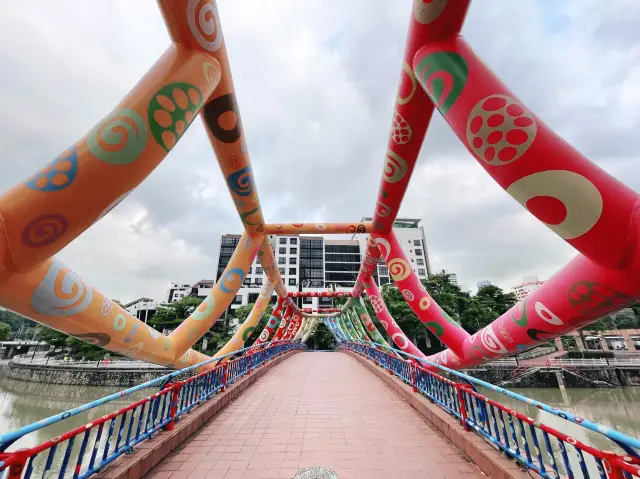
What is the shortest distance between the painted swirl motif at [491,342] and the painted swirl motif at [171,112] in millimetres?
3745

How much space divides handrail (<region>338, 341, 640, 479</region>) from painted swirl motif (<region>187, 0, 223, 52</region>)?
14.5ft

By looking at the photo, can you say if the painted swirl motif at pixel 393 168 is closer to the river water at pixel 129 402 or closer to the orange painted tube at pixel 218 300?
the orange painted tube at pixel 218 300

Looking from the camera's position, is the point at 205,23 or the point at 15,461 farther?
the point at 205,23

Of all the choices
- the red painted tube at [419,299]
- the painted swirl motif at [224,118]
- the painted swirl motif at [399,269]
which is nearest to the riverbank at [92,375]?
the red painted tube at [419,299]

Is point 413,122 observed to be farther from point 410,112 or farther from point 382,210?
point 382,210

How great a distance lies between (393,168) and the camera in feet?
15.0

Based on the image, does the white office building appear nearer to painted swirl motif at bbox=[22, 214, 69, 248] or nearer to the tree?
the tree

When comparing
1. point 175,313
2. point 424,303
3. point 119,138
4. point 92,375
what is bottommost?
point 92,375

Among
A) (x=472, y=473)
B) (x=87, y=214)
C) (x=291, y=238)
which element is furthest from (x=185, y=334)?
(x=291, y=238)

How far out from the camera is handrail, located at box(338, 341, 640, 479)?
196cm

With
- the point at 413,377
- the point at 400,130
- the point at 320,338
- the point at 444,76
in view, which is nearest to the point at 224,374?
the point at 413,377

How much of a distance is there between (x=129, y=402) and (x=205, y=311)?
1740cm

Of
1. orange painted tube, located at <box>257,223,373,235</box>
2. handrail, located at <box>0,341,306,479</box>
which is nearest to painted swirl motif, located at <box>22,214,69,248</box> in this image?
handrail, located at <box>0,341,306,479</box>

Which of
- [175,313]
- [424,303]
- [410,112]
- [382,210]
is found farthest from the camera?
[175,313]
